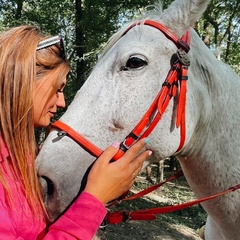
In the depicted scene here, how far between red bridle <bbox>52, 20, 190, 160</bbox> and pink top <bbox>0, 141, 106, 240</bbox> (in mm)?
446

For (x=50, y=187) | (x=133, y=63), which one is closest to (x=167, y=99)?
(x=133, y=63)

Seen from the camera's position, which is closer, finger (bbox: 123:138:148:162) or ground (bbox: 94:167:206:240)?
finger (bbox: 123:138:148:162)

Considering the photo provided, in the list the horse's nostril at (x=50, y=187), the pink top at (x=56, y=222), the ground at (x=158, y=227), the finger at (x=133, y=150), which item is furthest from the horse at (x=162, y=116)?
the ground at (x=158, y=227)

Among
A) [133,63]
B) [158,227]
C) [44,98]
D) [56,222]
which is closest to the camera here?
[56,222]

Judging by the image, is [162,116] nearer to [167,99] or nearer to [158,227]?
[167,99]

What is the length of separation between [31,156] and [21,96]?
14.5 inches

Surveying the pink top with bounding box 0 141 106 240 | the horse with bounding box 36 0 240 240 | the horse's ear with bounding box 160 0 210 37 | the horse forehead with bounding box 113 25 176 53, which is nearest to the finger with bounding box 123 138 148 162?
the horse with bounding box 36 0 240 240

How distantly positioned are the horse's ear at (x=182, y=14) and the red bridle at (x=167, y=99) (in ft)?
0.19

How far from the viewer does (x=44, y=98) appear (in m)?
1.71

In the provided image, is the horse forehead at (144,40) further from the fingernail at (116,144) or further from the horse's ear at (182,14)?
the fingernail at (116,144)

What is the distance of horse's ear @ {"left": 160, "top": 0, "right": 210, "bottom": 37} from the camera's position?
82.9 inches

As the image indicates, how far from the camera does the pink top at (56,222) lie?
1.39 metres

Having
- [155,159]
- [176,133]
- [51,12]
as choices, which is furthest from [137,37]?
[51,12]

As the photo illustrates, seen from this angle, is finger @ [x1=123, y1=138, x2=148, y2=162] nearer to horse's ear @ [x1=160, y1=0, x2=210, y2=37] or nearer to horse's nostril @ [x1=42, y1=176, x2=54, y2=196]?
horse's nostril @ [x1=42, y1=176, x2=54, y2=196]
